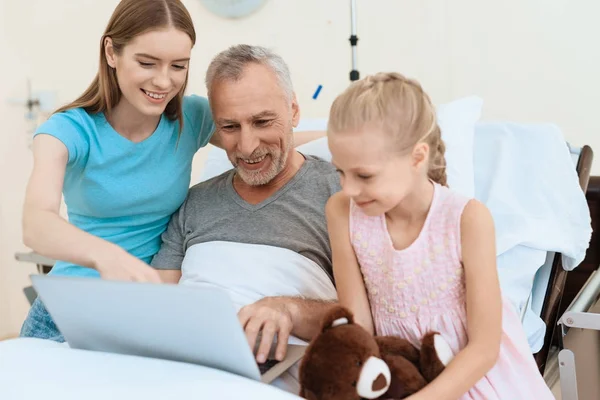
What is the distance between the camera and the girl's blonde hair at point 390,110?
40.5 inches

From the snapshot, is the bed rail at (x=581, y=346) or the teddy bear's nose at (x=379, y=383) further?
the bed rail at (x=581, y=346)

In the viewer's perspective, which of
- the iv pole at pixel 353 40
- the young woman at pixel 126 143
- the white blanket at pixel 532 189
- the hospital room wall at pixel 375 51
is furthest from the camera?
the iv pole at pixel 353 40

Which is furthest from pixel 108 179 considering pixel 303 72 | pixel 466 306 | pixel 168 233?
pixel 303 72

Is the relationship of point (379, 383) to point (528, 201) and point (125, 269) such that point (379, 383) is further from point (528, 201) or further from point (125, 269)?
point (528, 201)

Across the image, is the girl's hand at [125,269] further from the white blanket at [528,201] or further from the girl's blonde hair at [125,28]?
the white blanket at [528,201]

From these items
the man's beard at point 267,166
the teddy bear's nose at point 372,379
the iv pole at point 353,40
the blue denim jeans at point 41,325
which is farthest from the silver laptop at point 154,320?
the iv pole at point 353,40

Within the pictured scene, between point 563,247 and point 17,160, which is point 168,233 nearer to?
point 563,247

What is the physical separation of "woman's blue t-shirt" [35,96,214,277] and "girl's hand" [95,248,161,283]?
1.25 feet

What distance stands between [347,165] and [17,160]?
267 centimetres

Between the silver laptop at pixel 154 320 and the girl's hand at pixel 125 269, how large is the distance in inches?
3.4

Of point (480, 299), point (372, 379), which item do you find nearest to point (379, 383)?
point (372, 379)

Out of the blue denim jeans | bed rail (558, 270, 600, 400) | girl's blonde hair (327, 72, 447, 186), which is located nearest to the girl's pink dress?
girl's blonde hair (327, 72, 447, 186)

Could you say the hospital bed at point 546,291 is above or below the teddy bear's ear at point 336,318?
below

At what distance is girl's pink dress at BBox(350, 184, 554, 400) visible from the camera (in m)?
1.11
